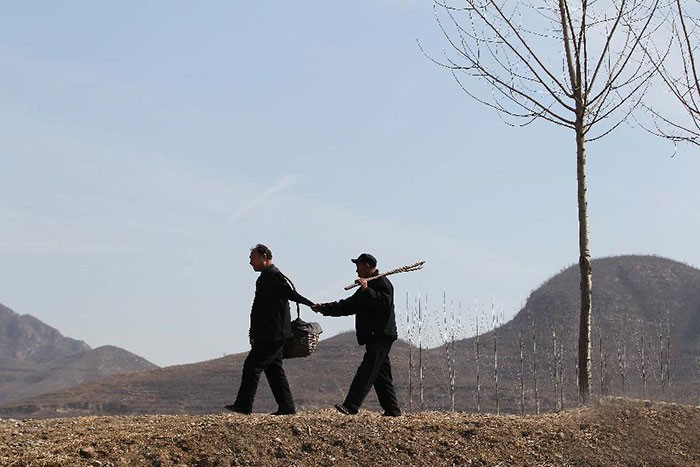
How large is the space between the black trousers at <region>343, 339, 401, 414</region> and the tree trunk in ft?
14.8

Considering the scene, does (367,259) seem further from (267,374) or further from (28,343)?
(28,343)

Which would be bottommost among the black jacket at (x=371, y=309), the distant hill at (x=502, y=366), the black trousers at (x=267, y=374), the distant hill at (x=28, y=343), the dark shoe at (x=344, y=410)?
the dark shoe at (x=344, y=410)

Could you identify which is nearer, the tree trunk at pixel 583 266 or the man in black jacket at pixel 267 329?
the man in black jacket at pixel 267 329

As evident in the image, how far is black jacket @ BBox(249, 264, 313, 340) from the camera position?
1198 centimetres

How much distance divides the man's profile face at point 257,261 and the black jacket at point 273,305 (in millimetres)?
108

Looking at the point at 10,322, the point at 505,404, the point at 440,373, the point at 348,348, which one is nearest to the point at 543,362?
the point at 440,373

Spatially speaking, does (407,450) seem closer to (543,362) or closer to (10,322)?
(543,362)

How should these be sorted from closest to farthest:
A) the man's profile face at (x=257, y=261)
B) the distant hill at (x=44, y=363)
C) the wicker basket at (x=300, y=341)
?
the man's profile face at (x=257, y=261) → the wicker basket at (x=300, y=341) → the distant hill at (x=44, y=363)

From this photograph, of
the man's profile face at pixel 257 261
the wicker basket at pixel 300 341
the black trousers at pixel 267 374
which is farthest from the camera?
the wicker basket at pixel 300 341

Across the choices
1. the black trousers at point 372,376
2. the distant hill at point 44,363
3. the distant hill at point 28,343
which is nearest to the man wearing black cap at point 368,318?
the black trousers at point 372,376

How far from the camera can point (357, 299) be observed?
11695 millimetres

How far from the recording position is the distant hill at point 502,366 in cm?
6281

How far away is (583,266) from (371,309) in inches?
210

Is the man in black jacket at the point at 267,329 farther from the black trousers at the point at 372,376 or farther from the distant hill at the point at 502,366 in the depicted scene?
the distant hill at the point at 502,366
